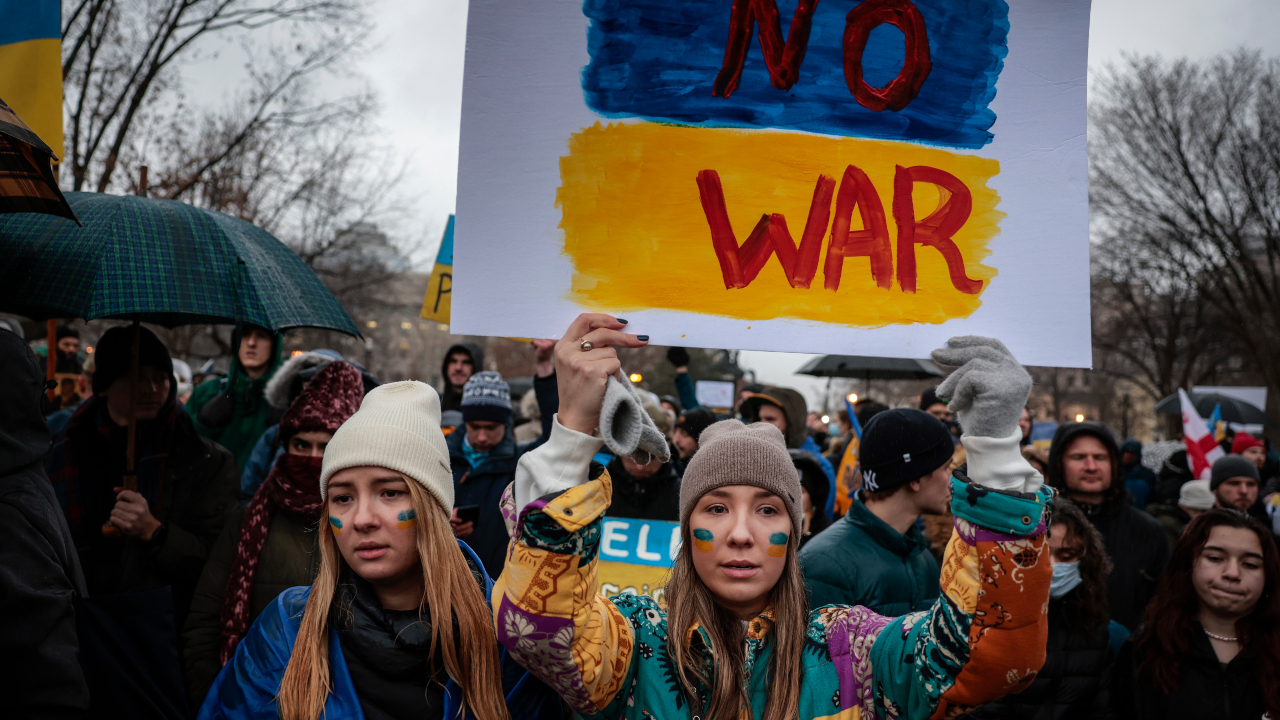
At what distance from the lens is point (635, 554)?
4.48m

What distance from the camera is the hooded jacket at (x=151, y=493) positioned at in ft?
11.6

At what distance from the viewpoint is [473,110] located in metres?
2.12

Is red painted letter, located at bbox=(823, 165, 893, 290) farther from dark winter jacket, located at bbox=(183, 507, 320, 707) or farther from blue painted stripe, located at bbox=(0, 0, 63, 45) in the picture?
blue painted stripe, located at bbox=(0, 0, 63, 45)

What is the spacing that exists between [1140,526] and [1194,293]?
2796 cm

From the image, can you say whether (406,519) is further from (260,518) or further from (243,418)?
(243,418)

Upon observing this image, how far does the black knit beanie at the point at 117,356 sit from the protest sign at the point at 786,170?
2.42 metres

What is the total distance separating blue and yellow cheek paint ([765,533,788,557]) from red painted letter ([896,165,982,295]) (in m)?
0.71

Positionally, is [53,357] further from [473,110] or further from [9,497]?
[473,110]

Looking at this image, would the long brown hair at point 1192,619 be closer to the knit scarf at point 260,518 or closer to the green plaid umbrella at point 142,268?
the knit scarf at point 260,518

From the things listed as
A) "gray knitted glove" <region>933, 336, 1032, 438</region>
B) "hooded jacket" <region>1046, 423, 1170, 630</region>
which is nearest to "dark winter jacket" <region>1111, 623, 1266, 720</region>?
"hooded jacket" <region>1046, 423, 1170, 630</region>

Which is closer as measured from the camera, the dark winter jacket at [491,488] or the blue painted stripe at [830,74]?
the blue painted stripe at [830,74]

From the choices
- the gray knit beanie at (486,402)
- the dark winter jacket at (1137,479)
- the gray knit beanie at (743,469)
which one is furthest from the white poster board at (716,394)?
the gray knit beanie at (743,469)

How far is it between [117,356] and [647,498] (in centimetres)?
253

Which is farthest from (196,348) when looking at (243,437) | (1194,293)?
(1194,293)
